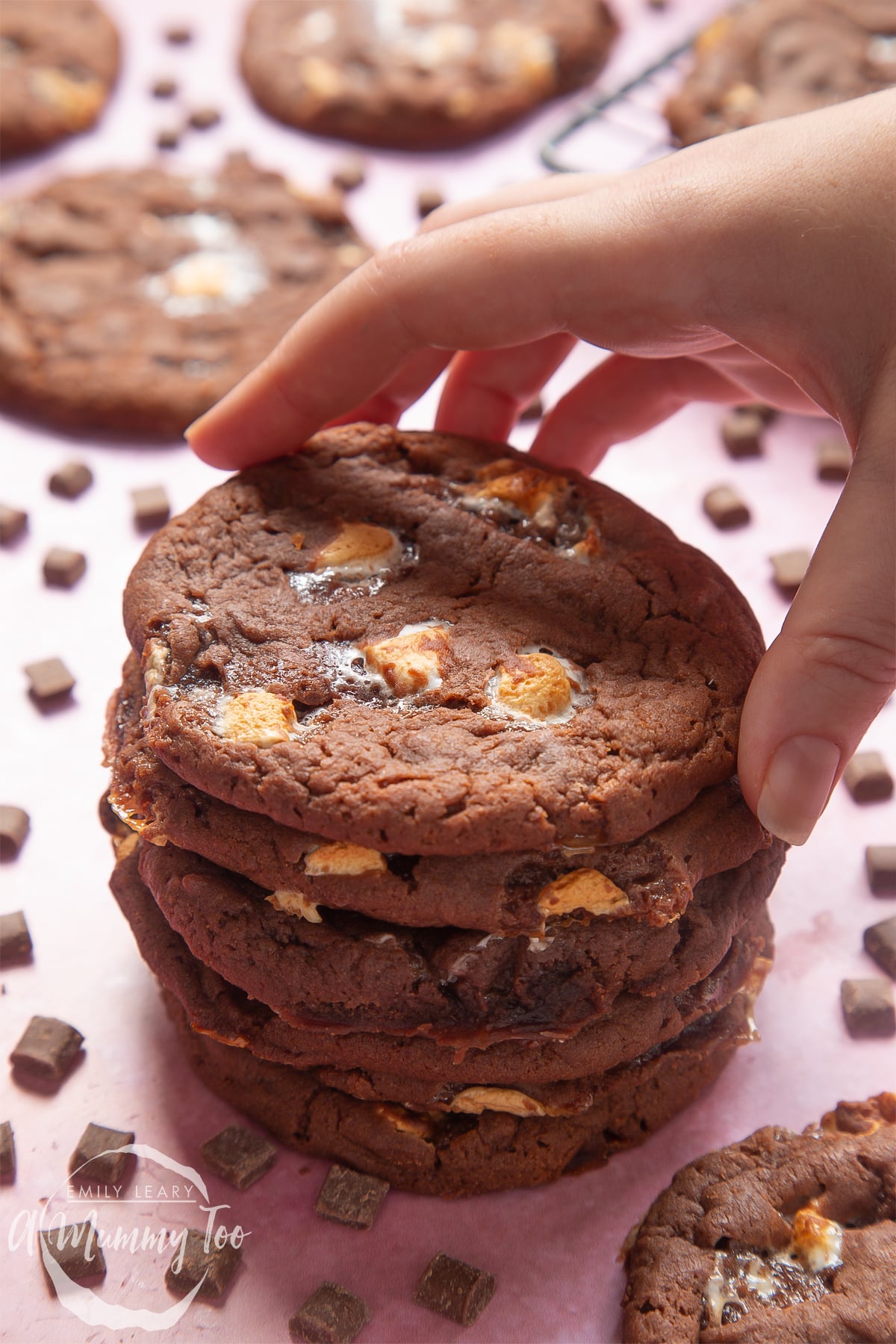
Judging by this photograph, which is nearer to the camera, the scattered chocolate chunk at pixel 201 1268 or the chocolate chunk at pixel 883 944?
the scattered chocolate chunk at pixel 201 1268

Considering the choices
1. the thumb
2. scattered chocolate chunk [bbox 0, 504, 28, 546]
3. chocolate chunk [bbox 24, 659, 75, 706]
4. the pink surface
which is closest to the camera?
the thumb

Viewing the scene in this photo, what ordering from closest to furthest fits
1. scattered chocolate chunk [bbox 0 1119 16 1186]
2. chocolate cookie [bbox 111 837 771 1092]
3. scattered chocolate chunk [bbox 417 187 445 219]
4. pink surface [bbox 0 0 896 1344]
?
chocolate cookie [bbox 111 837 771 1092], pink surface [bbox 0 0 896 1344], scattered chocolate chunk [bbox 0 1119 16 1186], scattered chocolate chunk [bbox 417 187 445 219]

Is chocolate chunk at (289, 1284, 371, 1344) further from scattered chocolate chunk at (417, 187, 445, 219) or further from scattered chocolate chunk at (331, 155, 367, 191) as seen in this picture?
scattered chocolate chunk at (331, 155, 367, 191)

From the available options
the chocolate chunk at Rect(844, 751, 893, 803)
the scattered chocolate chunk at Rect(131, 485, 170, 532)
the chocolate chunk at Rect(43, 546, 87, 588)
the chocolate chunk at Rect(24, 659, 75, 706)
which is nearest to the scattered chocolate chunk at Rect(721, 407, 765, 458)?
the chocolate chunk at Rect(844, 751, 893, 803)

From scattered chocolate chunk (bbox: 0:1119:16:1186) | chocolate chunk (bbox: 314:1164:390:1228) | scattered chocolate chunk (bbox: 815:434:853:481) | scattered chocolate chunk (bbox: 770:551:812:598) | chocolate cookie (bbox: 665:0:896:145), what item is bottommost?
scattered chocolate chunk (bbox: 0:1119:16:1186)

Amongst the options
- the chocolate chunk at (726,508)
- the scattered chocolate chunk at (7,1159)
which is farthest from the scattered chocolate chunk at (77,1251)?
the chocolate chunk at (726,508)

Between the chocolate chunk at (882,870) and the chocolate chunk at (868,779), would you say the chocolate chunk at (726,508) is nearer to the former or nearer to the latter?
the chocolate chunk at (868,779)
